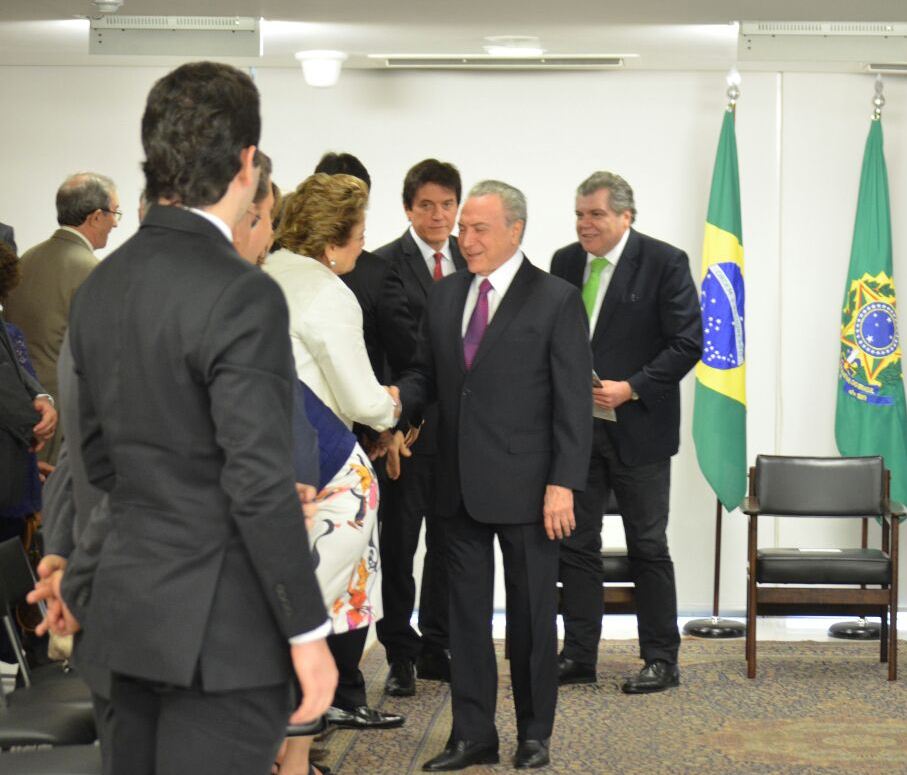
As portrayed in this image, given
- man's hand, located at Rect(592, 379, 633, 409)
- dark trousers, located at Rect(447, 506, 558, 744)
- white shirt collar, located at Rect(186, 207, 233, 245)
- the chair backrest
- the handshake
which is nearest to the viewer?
white shirt collar, located at Rect(186, 207, 233, 245)

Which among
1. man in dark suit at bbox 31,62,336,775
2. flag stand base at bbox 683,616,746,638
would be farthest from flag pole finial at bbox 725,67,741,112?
man in dark suit at bbox 31,62,336,775

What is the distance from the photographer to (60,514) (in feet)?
7.38

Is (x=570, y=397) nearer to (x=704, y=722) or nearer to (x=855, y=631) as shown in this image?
(x=704, y=722)

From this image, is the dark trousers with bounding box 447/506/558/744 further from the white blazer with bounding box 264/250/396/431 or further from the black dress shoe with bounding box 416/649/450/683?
the black dress shoe with bounding box 416/649/450/683

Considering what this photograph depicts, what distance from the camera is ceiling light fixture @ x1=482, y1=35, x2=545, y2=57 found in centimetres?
618

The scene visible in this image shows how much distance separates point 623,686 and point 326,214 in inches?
92.1

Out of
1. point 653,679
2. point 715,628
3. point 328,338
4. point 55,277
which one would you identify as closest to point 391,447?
point 328,338

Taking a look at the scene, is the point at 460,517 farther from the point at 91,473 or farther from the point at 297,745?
the point at 91,473

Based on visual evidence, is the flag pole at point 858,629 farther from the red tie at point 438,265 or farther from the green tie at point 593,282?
the red tie at point 438,265

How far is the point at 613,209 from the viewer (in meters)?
5.17

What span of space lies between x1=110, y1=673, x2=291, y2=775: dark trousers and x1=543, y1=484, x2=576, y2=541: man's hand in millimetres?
2066

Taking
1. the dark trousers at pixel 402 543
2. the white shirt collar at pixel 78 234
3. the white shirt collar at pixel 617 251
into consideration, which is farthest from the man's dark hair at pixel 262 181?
the white shirt collar at pixel 78 234

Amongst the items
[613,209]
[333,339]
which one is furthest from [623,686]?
[333,339]

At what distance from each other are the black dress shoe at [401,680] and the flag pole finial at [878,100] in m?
3.52
